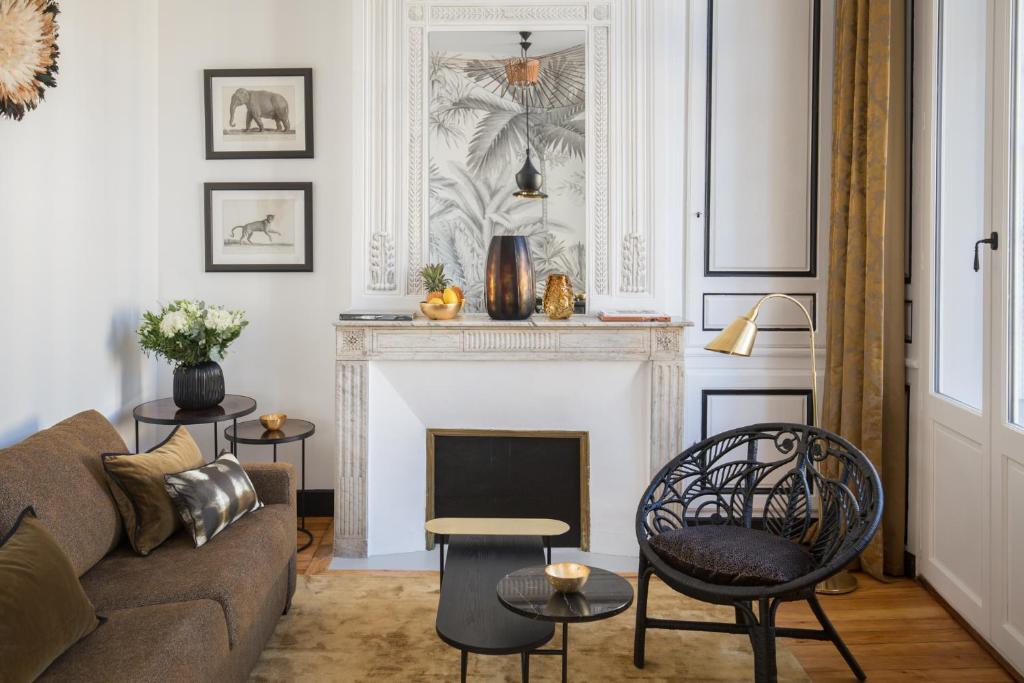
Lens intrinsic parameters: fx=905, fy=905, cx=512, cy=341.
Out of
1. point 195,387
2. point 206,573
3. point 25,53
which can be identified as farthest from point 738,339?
point 25,53

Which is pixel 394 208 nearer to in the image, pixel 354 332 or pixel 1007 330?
pixel 354 332

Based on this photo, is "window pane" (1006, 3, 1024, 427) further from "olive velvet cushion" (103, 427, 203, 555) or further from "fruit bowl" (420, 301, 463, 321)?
"olive velvet cushion" (103, 427, 203, 555)

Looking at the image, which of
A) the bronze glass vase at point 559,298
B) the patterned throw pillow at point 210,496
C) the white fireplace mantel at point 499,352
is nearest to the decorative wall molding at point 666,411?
the white fireplace mantel at point 499,352

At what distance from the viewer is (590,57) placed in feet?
13.7

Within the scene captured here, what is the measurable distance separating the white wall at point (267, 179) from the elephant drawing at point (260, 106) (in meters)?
0.15

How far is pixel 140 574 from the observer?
2.62 m

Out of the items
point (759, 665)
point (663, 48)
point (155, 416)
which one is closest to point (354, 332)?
point (155, 416)

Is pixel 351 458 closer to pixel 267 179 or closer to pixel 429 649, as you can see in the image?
pixel 429 649

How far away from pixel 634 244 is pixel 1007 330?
1650mm

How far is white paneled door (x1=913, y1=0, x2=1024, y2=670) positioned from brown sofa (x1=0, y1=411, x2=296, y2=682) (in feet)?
7.96

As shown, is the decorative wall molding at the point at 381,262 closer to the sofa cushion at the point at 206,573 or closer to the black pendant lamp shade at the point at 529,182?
the black pendant lamp shade at the point at 529,182

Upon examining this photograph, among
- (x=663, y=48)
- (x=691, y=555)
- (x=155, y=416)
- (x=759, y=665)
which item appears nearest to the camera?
(x=759, y=665)

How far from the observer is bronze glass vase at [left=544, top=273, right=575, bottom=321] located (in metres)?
4.02

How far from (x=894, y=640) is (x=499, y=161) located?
2581 millimetres
